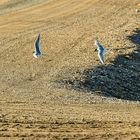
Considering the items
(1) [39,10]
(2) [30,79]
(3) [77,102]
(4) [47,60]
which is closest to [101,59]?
(4) [47,60]

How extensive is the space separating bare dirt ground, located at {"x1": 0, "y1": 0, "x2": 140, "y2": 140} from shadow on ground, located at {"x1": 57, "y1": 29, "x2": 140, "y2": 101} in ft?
0.10

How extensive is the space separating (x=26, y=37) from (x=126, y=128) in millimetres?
13300

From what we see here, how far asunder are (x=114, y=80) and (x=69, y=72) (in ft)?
4.84

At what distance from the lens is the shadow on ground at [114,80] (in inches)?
640

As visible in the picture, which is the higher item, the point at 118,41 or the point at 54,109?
the point at 118,41

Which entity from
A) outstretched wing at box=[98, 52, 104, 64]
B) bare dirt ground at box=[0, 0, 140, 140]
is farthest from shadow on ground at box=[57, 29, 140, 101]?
outstretched wing at box=[98, 52, 104, 64]

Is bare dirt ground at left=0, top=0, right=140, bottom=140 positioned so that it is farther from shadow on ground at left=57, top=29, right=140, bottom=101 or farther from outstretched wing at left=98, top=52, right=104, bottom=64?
outstretched wing at left=98, top=52, right=104, bottom=64

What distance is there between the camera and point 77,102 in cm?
1378

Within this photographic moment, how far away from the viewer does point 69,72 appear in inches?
685

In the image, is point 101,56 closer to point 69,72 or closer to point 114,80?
point 114,80

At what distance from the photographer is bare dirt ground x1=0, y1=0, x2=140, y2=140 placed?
11.3m

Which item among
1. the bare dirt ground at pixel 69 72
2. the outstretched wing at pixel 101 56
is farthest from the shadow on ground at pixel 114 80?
the outstretched wing at pixel 101 56

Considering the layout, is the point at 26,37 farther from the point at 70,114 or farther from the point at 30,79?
the point at 70,114

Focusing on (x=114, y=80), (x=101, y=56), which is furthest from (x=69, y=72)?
(x=101, y=56)
